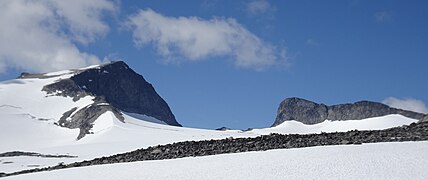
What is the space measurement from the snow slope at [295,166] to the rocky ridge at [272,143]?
5.30ft

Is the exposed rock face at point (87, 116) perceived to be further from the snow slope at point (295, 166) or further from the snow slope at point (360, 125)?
the snow slope at point (295, 166)

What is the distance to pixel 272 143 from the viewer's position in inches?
939

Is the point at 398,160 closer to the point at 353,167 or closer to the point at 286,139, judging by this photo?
the point at 353,167

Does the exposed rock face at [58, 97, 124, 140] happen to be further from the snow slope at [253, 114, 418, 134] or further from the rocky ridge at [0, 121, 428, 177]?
the rocky ridge at [0, 121, 428, 177]

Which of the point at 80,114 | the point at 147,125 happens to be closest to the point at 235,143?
the point at 147,125

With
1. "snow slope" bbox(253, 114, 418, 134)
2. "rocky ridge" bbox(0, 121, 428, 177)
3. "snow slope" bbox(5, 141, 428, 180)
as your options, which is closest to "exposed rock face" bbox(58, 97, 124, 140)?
"snow slope" bbox(253, 114, 418, 134)

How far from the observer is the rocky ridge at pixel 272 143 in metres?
22.8

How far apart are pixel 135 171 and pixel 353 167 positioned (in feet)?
23.3

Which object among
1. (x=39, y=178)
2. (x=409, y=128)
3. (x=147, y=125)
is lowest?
(x=39, y=178)

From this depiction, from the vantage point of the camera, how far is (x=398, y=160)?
1827cm

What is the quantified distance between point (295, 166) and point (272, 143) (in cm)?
531

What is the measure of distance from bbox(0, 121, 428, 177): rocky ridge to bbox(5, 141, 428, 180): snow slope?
161cm

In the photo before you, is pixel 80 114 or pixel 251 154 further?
pixel 80 114

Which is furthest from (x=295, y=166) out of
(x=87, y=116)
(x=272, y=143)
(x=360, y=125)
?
(x=87, y=116)
